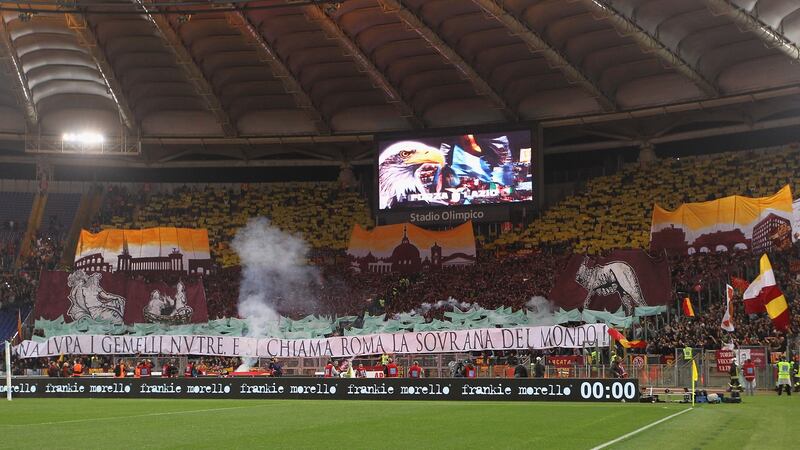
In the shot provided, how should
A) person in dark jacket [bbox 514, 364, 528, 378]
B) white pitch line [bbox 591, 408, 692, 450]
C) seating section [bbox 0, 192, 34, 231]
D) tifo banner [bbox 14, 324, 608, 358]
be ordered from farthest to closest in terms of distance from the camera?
1. seating section [bbox 0, 192, 34, 231]
2. tifo banner [bbox 14, 324, 608, 358]
3. person in dark jacket [bbox 514, 364, 528, 378]
4. white pitch line [bbox 591, 408, 692, 450]

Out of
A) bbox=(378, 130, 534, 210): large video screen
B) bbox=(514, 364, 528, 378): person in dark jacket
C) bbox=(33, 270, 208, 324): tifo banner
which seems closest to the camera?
bbox=(514, 364, 528, 378): person in dark jacket

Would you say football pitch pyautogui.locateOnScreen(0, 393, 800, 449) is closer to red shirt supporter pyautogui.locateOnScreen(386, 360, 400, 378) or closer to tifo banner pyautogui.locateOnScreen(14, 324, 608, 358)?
tifo banner pyautogui.locateOnScreen(14, 324, 608, 358)

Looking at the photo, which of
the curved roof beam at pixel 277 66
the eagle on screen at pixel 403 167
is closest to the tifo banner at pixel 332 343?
the curved roof beam at pixel 277 66

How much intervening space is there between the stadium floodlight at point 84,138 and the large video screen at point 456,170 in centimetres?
1692

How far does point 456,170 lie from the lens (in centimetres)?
5891

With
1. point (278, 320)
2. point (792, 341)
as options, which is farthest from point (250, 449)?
point (278, 320)

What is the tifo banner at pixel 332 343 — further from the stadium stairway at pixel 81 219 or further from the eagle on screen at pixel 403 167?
the stadium stairway at pixel 81 219

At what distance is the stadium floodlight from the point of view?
61375 millimetres

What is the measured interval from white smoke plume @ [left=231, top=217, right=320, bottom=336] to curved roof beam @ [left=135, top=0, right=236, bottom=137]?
6.77 meters

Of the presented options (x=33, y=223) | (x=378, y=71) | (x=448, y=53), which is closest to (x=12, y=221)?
(x=33, y=223)

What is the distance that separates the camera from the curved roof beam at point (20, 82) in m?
49.8

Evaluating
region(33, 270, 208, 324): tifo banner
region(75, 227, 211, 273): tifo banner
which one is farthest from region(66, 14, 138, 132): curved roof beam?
region(33, 270, 208, 324): tifo banner

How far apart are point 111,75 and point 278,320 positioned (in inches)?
646

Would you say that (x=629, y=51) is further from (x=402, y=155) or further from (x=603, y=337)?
(x=603, y=337)
